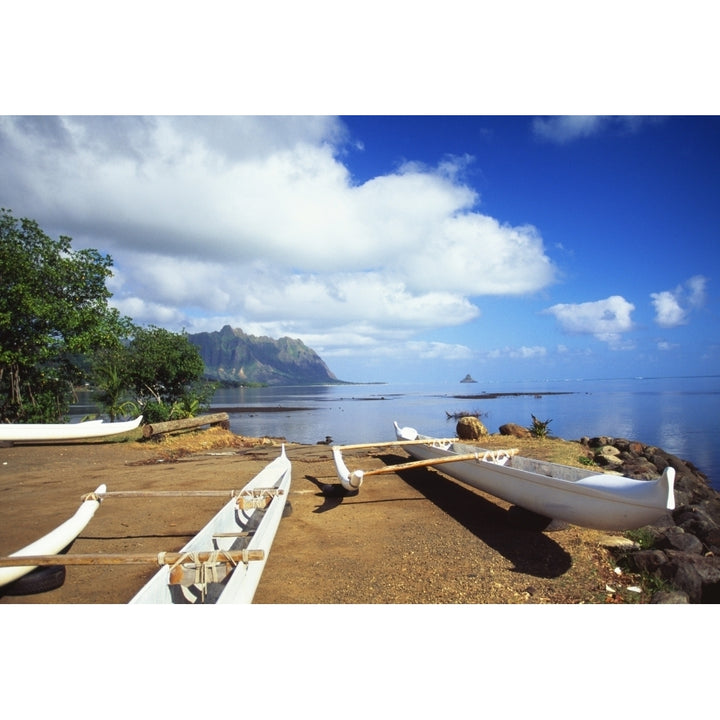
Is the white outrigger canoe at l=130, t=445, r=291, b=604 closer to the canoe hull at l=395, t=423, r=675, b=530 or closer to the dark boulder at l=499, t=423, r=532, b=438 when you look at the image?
the canoe hull at l=395, t=423, r=675, b=530

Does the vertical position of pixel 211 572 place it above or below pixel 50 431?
above

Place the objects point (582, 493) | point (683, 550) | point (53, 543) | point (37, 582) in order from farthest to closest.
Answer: point (683, 550) < point (582, 493) < point (53, 543) < point (37, 582)

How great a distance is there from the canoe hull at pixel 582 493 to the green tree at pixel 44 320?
37.3 ft

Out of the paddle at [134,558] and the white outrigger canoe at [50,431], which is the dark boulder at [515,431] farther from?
Result: the paddle at [134,558]

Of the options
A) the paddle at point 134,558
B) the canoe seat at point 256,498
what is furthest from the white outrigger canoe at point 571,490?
the paddle at point 134,558

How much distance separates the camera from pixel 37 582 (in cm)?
316

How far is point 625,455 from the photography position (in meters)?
10.7

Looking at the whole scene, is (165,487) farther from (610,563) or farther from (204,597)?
(610,563)

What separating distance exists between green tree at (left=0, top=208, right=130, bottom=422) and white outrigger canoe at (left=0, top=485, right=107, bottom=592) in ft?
29.3

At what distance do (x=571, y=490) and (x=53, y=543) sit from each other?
4.51 m

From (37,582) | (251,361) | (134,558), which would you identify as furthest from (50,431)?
(251,361)

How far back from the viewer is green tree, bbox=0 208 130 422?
10789 mm

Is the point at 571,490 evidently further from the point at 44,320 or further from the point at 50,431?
the point at 44,320

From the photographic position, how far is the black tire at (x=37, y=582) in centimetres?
311
